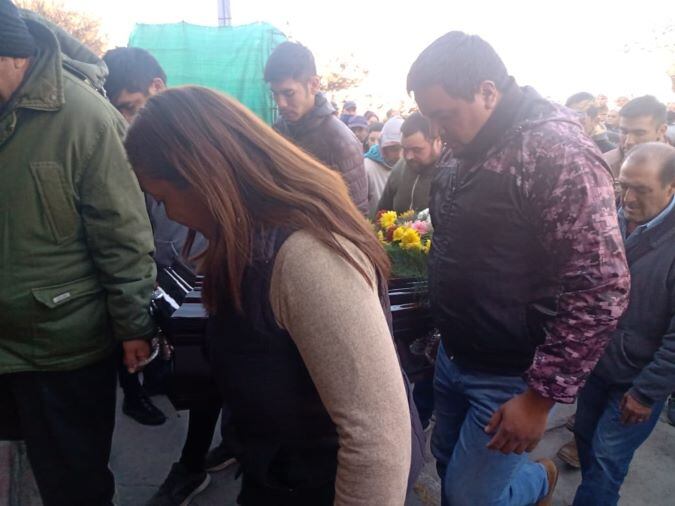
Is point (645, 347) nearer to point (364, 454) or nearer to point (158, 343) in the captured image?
point (364, 454)

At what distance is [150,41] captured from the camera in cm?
610

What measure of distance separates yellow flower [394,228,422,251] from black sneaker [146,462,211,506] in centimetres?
154

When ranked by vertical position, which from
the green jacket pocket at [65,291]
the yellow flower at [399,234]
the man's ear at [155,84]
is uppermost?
the man's ear at [155,84]

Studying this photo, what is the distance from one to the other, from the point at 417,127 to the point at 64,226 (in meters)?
2.25

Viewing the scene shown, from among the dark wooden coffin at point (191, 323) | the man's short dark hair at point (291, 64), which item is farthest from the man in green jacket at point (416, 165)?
the dark wooden coffin at point (191, 323)

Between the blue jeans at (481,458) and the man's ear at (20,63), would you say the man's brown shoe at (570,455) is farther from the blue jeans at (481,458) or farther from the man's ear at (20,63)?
the man's ear at (20,63)

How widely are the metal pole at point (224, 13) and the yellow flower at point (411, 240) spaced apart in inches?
228

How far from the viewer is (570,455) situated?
3.02 metres

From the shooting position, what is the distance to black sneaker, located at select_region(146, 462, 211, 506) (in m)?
2.50

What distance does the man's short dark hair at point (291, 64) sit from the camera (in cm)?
312

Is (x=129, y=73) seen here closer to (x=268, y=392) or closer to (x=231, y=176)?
(x=231, y=176)

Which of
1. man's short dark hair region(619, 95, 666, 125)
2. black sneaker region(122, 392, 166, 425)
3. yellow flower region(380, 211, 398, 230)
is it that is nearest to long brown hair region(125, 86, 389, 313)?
yellow flower region(380, 211, 398, 230)

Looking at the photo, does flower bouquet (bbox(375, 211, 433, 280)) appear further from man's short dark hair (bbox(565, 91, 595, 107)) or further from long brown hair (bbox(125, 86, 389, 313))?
man's short dark hair (bbox(565, 91, 595, 107))

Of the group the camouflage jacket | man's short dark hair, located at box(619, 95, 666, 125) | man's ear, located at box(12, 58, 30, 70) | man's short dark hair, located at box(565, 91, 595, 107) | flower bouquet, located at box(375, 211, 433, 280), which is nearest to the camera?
the camouflage jacket
